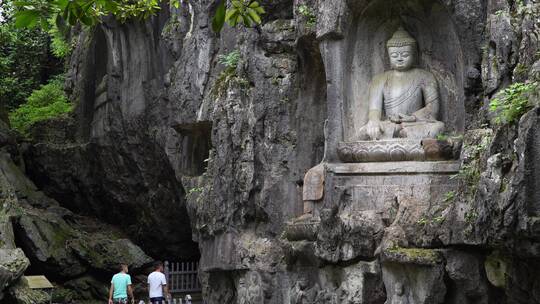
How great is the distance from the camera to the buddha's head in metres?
11.4

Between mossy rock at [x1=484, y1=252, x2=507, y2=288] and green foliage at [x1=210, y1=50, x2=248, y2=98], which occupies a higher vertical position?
green foliage at [x1=210, y1=50, x2=248, y2=98]

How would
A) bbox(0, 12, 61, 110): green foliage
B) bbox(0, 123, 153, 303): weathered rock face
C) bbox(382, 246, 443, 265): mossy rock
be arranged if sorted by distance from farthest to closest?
bbox(0, 12, 61, 110): green foliage < bbox(0, 123, 153, 303): weathered rock face < bbox(382, 246, 443, 265): mossy rock

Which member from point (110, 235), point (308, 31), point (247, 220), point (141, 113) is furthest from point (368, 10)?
point (110, 235)

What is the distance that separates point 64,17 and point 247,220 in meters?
8.77

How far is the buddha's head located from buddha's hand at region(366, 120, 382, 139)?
3.02ft

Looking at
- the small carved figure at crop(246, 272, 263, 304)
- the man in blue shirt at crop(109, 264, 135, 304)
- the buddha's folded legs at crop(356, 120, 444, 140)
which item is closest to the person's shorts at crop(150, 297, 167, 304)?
the man in blue shirt at crop(109, 264, 135, 304)

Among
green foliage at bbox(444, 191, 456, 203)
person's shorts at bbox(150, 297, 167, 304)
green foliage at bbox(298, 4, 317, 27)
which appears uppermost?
green foliage at bbox(298, 4, 317, 27)

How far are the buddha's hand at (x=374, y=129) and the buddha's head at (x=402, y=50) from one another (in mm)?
920

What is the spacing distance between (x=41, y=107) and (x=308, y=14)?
10.3m

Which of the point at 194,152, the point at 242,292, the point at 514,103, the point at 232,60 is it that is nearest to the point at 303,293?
the point at 242,292

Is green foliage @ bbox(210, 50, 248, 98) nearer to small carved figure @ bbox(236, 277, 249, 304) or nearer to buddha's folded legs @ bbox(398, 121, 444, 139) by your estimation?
small carved figure @ bbox(236, 277, 249, 304)

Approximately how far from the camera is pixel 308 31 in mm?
11938

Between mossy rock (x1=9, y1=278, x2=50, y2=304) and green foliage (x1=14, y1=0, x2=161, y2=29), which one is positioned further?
mossy rock (x1=9, y1=278, x2=50, y2=304)

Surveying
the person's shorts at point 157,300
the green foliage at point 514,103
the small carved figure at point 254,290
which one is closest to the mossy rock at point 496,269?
the green foliage at point 514,103
